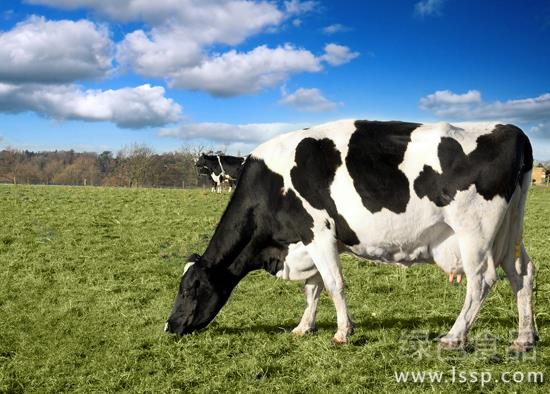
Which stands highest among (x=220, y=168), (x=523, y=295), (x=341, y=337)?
(x=220, y=168)

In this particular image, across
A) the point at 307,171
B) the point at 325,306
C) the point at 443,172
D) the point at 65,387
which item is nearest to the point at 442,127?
the point at 443,172

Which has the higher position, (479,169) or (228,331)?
(479,169)

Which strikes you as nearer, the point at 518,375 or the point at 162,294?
the point at 518,375

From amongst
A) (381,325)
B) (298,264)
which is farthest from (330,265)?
(381,325)

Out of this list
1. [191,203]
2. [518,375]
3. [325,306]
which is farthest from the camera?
[191,203]

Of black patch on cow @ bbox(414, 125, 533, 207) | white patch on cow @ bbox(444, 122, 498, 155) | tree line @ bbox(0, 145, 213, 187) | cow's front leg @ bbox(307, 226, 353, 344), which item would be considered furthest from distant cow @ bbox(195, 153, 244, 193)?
black patch on cow @ bbox(414, 125, 533, 207)

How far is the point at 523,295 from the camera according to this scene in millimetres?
5812

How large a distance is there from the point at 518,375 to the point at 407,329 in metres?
1.71

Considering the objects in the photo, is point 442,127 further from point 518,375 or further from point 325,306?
point 325,306

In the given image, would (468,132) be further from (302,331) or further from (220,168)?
(220,168)

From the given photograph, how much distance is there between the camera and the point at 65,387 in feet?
17.2

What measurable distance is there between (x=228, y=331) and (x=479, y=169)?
359cm

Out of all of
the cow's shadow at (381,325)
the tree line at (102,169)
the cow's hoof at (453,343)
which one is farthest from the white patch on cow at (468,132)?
the tree line at (102,169)

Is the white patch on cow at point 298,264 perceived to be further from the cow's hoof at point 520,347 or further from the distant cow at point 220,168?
the distant cow at point 220,168
